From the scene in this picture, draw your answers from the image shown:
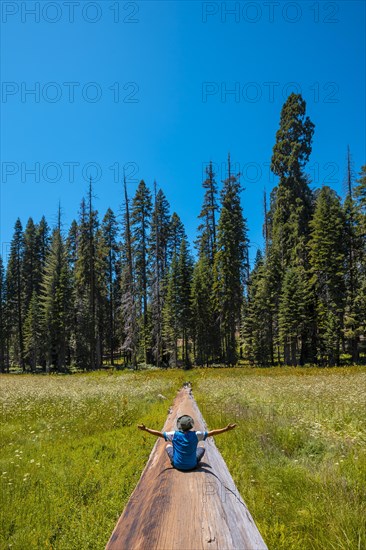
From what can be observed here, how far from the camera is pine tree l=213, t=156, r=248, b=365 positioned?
3494 centimetres

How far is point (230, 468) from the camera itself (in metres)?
5.63

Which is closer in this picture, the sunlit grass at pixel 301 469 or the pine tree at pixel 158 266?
the sunlit grass at pixel 301 469

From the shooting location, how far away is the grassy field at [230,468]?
144 inches

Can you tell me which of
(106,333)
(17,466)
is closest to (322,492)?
(17,466)

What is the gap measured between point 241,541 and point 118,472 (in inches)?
139

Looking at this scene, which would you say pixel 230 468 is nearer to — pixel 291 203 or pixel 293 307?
pixel 293 307

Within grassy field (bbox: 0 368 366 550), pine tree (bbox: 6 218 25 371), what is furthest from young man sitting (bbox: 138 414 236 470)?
pine tree (bbox: 6 218 25 371)

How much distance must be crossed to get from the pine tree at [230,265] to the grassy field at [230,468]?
24843mm

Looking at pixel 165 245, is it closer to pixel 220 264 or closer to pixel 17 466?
pixel 220 264

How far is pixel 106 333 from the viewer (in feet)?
170

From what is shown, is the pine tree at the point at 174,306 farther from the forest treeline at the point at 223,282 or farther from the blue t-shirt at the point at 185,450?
the blue t-shirt at the point at 185,450

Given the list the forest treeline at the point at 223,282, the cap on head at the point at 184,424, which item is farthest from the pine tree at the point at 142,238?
the cap on head at the point at 184,424

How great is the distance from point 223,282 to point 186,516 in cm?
3241

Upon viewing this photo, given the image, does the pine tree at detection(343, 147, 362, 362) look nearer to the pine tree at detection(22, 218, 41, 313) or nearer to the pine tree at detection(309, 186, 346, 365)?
the pine tree at detection(309, 186, 346, 365)
